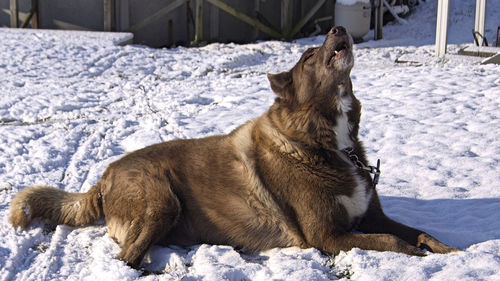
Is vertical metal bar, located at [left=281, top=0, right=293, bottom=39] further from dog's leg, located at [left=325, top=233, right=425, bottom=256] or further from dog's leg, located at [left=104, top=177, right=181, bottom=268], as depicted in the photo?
dog's leg, located at [left=325, top=233, right=425, bottom=256]

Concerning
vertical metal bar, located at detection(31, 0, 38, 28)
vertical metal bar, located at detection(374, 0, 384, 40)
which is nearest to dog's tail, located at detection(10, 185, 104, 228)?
vertical metal bar, located at detection(31, 0, 38, 28)

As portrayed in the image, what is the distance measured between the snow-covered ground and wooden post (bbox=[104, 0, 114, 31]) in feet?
2.55

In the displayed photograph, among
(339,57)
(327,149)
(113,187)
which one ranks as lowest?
(113,187)

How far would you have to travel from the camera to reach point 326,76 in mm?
3916

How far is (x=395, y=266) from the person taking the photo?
3352mm

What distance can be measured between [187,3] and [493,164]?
10.2 meters

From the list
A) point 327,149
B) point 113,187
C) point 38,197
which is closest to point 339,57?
point 327,149

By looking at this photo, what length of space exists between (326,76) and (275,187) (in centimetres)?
83

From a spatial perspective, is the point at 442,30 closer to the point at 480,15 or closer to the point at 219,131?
the point at 480,15

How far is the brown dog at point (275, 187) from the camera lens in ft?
12.2

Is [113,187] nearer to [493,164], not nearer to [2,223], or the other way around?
[2,223]

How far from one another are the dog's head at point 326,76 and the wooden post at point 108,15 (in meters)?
10.3

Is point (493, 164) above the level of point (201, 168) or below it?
below

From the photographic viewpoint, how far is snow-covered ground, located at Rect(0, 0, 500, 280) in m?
3.54
